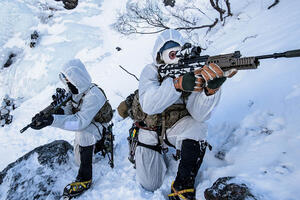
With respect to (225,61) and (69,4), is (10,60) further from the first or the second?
(225,61)

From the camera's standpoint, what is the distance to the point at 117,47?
1157 cm

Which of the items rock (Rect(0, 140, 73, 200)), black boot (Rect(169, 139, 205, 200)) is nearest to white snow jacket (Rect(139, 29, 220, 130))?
black boot (Rect(169, 139, 205, 200))

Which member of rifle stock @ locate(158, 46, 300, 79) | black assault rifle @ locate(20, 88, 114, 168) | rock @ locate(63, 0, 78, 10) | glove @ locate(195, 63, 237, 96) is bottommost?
black assault rifle @ locate(20, 88, 114, 168)

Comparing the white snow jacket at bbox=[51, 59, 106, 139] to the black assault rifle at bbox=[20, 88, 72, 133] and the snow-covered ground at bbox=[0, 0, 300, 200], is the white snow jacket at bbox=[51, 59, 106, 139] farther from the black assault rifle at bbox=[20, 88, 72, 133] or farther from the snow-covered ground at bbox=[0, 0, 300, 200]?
the snow-covered ground at bbox=[0, 0, 300, 200]

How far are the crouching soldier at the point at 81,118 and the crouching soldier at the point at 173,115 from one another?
723mm

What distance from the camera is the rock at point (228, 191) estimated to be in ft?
5.85

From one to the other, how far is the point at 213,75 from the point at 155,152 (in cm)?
149

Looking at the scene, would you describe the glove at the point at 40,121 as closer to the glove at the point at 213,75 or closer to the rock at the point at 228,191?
the glove at the point at 213,75

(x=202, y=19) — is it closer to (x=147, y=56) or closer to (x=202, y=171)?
(x=147, y=56)

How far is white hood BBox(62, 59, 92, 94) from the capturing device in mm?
3074

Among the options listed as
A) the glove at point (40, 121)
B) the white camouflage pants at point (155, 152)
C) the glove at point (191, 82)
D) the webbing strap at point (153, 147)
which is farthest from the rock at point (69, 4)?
the glove at point (191, 82)

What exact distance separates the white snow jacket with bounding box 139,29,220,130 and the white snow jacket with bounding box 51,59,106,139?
3.19 ft

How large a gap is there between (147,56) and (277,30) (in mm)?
5605

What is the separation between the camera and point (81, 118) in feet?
10.0
